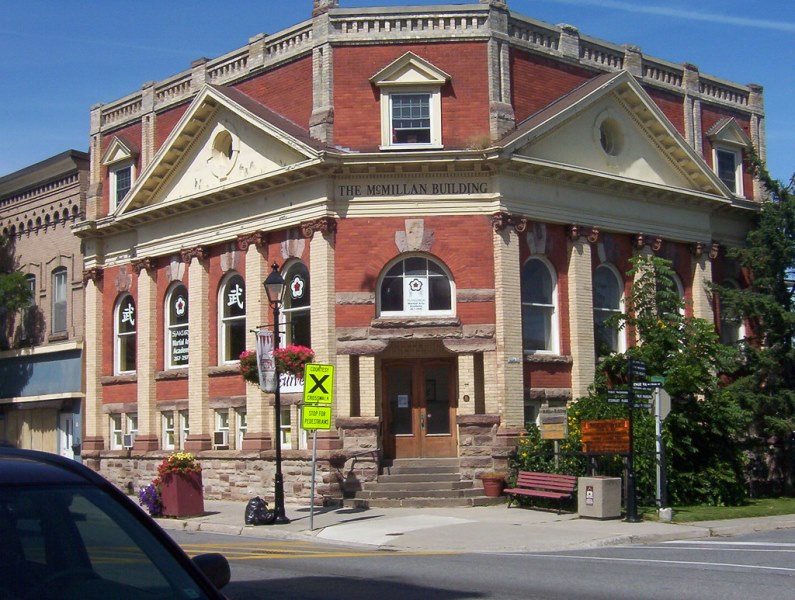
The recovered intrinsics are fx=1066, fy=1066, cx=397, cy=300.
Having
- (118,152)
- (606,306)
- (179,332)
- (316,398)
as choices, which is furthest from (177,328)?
(606,306)

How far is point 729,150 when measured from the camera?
33344mm

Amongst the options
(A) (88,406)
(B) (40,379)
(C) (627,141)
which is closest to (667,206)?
(C) (627,141)

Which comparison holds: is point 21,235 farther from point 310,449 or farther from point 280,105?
point 310,449

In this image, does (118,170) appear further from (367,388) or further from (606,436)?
(606,436)

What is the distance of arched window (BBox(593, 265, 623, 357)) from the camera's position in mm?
28312

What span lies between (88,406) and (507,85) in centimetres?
1646

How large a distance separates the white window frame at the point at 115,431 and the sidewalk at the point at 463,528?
30.8 ft

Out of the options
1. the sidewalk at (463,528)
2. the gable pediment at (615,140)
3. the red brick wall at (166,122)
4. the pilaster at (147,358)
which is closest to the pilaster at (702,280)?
the gable pediment at (615,140)

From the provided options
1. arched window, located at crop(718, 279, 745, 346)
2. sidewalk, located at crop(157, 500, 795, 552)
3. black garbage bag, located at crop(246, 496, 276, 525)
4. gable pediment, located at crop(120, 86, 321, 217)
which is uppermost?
gable pediment, located at crop(120, 86, 321, 217)

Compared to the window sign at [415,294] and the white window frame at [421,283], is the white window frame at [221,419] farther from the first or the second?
the window sign at [415,294]

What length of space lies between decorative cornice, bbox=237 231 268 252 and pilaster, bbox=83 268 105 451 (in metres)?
7.25

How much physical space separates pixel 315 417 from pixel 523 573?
849cm

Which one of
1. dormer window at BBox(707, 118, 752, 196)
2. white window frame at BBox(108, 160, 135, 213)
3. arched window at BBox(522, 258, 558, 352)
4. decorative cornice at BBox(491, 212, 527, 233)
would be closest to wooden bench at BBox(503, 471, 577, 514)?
arched window at BBox(522, 258, 558, 352)

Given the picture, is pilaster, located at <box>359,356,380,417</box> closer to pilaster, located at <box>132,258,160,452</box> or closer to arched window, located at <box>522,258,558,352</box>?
arched window, located at <box>522,258,558,352</box>
